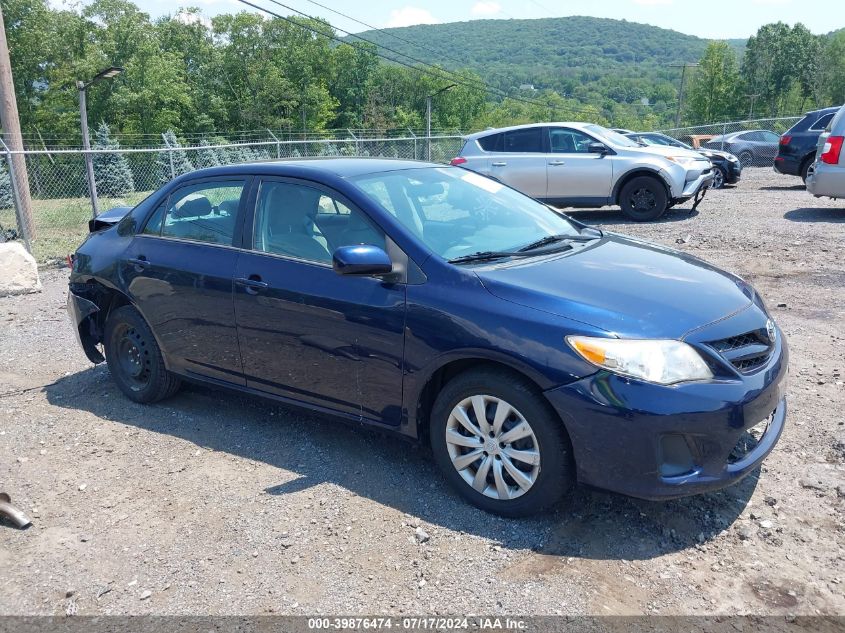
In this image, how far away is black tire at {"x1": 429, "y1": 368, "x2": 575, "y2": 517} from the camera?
3197 mm

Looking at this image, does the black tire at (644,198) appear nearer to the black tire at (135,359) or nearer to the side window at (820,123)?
the side window at (820,123)

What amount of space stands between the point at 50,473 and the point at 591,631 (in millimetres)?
3190

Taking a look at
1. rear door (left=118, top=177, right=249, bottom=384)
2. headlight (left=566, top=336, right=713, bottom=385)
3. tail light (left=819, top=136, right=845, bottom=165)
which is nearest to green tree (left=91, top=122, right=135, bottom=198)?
tail light (left=819, top=136, right=845, bottom=165)

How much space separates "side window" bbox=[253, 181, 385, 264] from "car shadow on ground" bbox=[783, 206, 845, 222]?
10.1m

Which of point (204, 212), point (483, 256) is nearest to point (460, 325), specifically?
point (483, 256)

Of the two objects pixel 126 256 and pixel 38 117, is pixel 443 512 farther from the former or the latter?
pixel 38 117

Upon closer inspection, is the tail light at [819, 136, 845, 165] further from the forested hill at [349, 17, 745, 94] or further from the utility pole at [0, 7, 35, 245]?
the forested hill at [349, 17, 745, 94]

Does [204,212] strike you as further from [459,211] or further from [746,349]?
[746,349]

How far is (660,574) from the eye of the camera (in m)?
3.01

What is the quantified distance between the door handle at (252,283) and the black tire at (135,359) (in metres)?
1.07

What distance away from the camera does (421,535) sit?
336 centimetres

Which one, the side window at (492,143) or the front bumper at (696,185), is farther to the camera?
the side window at (492,143)

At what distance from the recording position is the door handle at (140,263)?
4.79 meters

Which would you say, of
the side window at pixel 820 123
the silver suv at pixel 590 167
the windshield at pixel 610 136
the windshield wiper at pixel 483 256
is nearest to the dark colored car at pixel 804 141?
the side window at pixel 820 123
